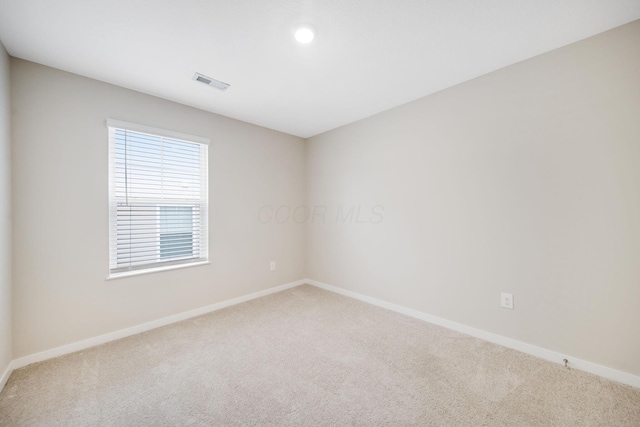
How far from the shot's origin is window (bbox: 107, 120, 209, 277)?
2.43 m

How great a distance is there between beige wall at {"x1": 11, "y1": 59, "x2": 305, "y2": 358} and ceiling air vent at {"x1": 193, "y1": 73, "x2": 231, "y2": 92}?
20 centimetres

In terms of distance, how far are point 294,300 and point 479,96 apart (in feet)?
10.1

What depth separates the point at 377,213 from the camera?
3.20 meters

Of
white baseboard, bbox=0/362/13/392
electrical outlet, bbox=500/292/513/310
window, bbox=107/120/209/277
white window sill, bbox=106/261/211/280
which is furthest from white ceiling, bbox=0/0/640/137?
white baseboard, bbox=0/362/13/392

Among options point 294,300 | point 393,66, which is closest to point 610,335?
point 393,66

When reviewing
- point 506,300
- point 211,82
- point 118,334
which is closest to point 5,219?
point 118,334

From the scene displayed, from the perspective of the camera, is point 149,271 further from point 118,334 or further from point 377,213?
point 377,213

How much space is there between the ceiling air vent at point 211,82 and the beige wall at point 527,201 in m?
1.79

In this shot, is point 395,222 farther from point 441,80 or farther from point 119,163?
point 119,163

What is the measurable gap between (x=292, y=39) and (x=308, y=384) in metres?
2.42

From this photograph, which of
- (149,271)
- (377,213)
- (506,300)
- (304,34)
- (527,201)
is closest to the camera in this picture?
(304,34)

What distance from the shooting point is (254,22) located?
1640 millimetres

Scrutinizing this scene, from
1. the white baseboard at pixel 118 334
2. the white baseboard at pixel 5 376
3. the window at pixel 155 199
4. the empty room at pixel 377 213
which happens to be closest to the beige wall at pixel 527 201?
the empty room at pixel 377 213

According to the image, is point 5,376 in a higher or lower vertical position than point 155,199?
lower
